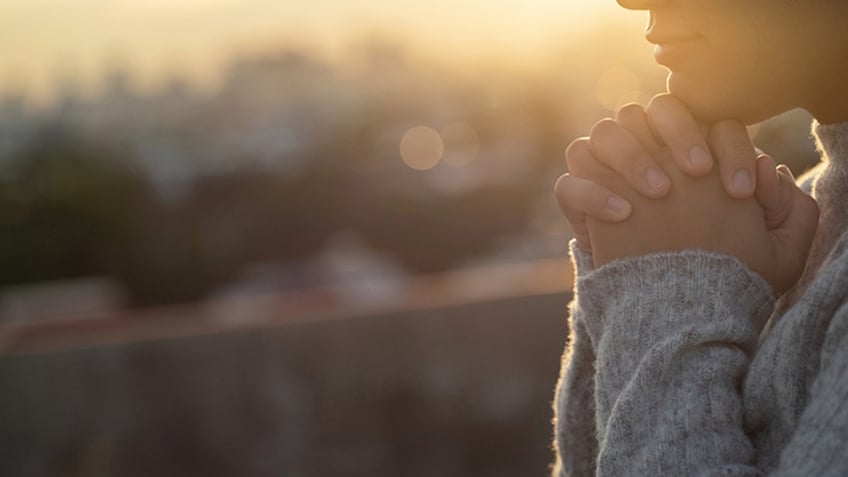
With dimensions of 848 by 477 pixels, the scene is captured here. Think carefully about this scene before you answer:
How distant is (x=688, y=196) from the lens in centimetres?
113

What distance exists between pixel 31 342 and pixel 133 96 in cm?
9808

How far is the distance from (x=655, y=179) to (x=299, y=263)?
38.3 meters

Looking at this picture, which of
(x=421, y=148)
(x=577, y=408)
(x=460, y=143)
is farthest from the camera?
(x=460, y=143)

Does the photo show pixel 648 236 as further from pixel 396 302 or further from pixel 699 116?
pixel 396 302

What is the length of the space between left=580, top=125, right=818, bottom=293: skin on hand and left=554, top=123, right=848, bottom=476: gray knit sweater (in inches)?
0.7

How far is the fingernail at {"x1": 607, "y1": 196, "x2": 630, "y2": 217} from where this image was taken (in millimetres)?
1148

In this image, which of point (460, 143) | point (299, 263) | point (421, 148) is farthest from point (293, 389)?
point (460, 143)

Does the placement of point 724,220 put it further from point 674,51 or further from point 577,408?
point 577,408

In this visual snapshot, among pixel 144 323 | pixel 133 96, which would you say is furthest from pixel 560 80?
pixel 144 323

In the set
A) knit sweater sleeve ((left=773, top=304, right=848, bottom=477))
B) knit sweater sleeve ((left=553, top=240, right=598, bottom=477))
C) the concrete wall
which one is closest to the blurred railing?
the concrete wall

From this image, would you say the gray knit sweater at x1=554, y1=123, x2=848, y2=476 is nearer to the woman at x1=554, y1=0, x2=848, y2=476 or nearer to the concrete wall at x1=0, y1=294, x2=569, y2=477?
the woman at x1=554, y1=0, x2=848, y2=476

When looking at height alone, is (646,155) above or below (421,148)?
below

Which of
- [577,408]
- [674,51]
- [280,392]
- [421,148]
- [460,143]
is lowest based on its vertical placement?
[280,392]

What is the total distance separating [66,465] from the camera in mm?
3834
